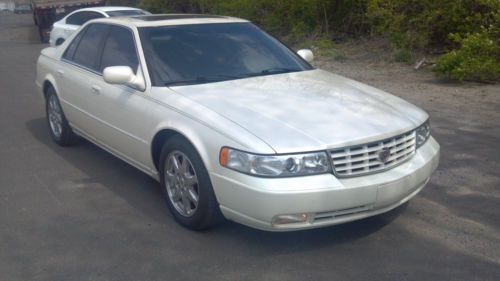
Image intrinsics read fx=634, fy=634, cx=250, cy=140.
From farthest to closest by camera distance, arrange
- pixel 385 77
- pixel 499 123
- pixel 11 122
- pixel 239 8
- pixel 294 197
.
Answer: pixel 239 8 → pixel 385 77 → pixel 11 122 → pixel 499 123 → pixel 294 197

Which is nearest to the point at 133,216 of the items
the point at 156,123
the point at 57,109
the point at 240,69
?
the point at 156,123

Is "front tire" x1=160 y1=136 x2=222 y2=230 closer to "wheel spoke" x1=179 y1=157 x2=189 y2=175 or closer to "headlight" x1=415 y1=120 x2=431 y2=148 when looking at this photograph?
"wheel spoke" x1=179 y1=157 x2=189 y2=175

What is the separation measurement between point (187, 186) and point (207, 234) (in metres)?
0.38

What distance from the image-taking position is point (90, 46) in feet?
21.0

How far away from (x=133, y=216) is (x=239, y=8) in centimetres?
1510

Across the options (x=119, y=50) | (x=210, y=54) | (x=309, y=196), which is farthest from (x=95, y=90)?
(x=309, y=196)

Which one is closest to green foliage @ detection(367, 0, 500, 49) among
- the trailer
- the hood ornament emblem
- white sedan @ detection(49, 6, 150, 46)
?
white sedan @ detection(49, 6, 150, 46)

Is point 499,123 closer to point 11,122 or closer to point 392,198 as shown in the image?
point 392,198

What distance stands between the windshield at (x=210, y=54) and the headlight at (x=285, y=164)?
1.34m

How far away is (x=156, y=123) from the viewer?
16.0 feet

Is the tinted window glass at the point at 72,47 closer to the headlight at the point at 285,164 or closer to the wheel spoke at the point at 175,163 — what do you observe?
the wheel spoke at the point at 175,163

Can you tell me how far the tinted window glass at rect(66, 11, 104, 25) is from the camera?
51.8 feet

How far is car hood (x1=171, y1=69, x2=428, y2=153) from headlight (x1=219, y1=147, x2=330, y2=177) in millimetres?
51

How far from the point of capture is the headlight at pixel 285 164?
399 centimetres
